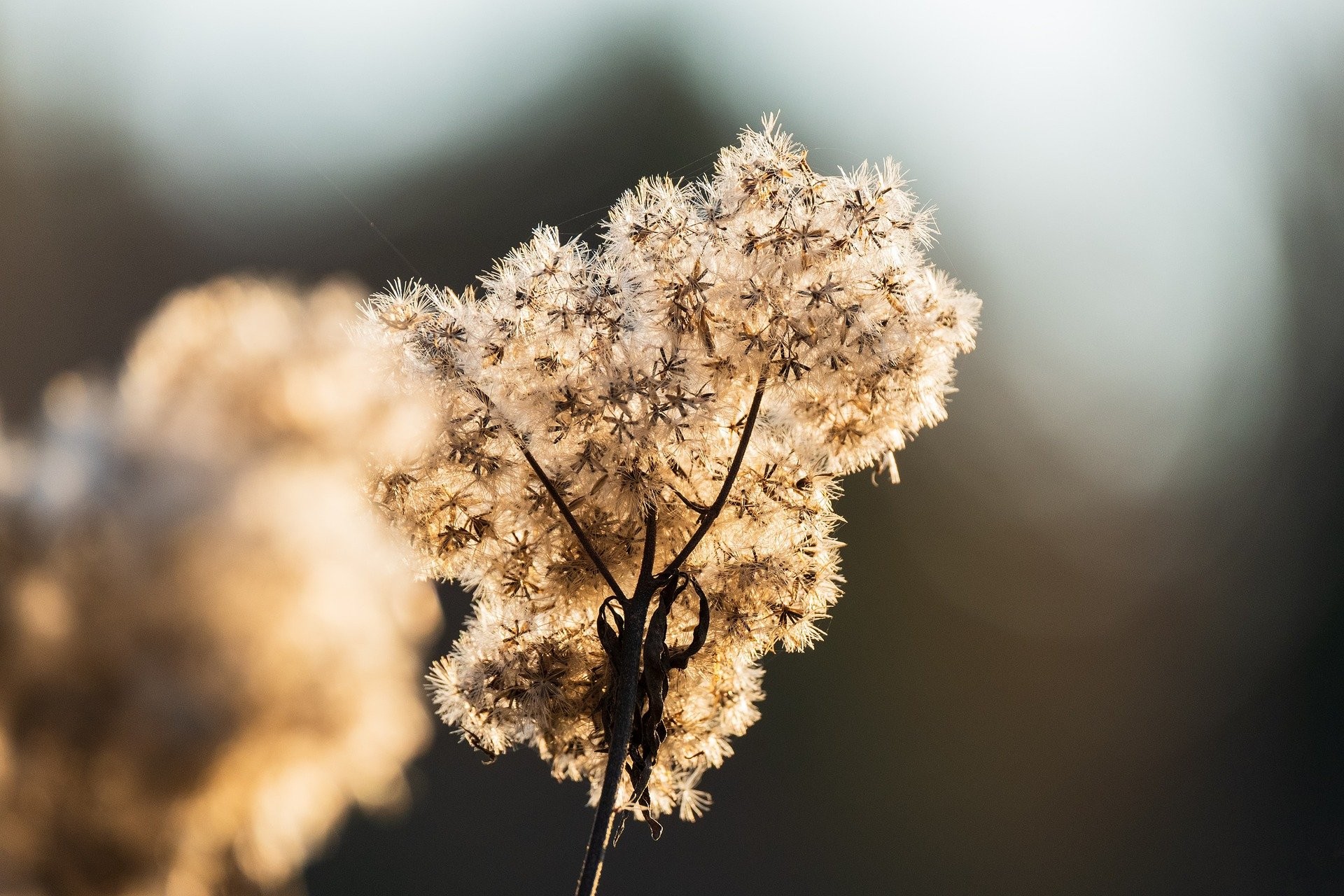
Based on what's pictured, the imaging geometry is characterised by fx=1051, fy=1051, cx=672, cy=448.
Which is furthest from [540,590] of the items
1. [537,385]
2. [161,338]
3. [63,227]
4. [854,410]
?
[63,227]

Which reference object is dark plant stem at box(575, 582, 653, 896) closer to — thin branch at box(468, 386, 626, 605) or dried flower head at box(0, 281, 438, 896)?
thin branch at box(468, 386, 626, 605)

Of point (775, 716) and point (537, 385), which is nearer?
point (537, 385)

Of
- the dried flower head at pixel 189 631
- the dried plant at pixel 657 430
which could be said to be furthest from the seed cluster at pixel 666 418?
the dried flower head at pixel 189 631

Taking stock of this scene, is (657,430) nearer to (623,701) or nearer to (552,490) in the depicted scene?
(552,490)

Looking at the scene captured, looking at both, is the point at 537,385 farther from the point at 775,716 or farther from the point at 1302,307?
the point at 1302,307

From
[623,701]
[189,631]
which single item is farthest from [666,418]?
[189,631]

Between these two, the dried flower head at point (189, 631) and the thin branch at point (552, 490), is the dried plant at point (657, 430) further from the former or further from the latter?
the dried flower head at point (189, 631)
